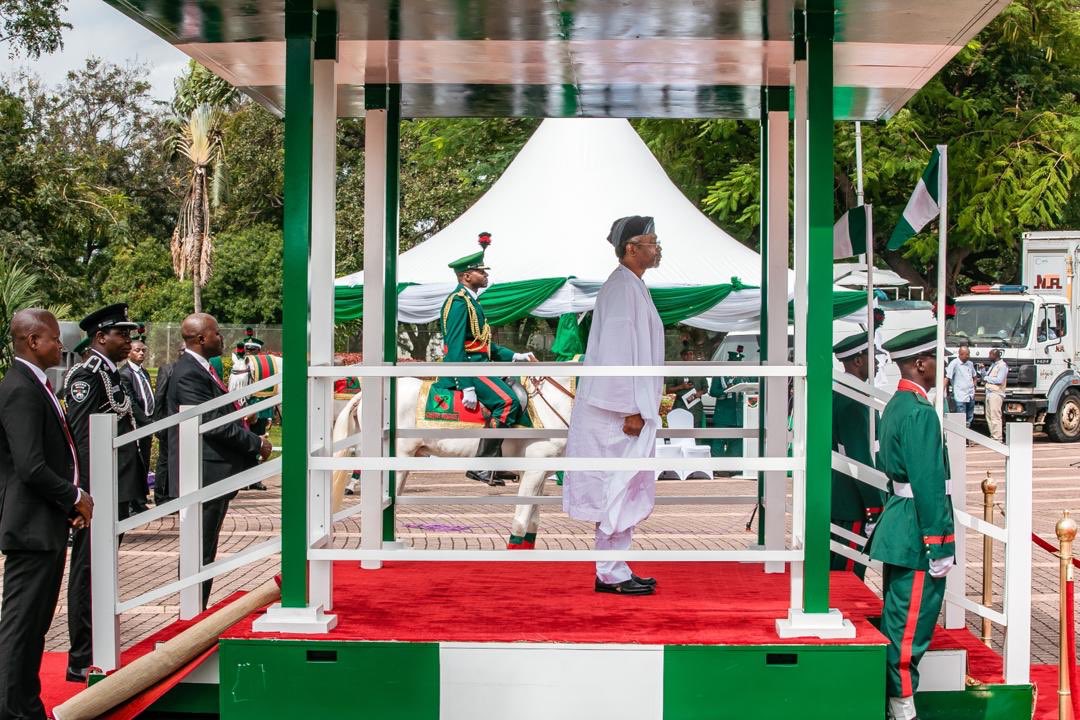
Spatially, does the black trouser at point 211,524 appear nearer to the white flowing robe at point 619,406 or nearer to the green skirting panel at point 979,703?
the white flowing robe at point 619,406

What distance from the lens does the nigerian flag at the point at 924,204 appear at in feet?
22.2

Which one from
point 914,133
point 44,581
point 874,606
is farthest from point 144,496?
point 914,133

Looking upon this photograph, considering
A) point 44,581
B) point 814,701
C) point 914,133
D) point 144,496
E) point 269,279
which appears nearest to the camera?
point 814,701

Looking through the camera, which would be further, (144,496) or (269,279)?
(269,279)

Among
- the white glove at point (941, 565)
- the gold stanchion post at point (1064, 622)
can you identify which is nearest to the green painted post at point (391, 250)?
the white glove at point (941, 565)

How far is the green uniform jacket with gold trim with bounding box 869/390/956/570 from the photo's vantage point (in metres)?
5.73

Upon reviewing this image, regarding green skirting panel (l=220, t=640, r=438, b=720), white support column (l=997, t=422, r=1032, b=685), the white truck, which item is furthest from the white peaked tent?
green skirting panel (l=220, t=640, r=438, b=720)

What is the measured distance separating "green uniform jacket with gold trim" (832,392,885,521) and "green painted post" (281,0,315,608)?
3.59 metres

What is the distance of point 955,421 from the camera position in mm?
6598

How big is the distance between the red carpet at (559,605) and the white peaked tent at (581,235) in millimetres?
10687

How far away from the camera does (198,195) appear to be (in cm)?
4025

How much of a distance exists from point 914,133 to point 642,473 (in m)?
21.5

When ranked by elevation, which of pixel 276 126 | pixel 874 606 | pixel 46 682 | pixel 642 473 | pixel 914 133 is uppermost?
pixel 276 126

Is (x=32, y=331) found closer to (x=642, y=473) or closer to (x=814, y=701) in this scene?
(x=642, y=473)
